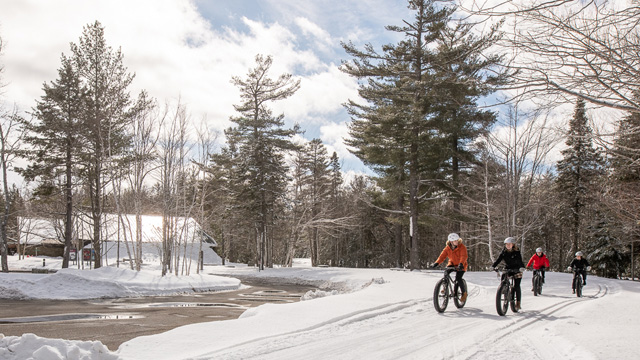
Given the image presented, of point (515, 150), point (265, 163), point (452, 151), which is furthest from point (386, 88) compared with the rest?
point (265, 163)

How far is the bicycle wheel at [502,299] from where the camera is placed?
959 centimetres

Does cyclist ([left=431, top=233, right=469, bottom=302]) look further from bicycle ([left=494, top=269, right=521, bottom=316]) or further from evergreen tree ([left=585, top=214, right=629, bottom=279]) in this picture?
evergreen tree ([left=585, top=214, right=629, bottom=279])

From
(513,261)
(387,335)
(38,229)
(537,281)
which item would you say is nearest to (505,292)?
(513,261)

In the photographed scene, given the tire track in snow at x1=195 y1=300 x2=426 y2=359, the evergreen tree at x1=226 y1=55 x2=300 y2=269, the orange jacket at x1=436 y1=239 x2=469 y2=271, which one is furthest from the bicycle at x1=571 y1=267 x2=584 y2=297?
the evergreen tree at x1=226 y1=55 x2=300 y2=269

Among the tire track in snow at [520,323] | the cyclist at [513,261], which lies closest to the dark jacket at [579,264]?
the tire track in snow at [520,323]

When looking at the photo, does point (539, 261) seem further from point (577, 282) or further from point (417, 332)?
point (417, 332)

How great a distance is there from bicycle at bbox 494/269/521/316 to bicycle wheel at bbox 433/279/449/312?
1.12 metres

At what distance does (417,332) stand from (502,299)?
126 inches

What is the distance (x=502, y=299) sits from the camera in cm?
989

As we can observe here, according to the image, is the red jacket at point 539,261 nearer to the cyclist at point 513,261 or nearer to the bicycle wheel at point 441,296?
the cyclist at point 513,261

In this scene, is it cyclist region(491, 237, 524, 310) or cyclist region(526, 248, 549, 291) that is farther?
cyclist region(526, 248, 549, 291)

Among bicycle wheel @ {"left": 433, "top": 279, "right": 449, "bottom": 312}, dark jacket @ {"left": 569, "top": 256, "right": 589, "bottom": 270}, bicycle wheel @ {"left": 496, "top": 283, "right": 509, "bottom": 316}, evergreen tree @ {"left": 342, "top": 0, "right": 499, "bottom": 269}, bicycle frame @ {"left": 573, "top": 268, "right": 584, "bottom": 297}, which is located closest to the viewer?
bicycle wheel @ {"left": 496, "top": 283, "right": 509, "bottom": 316}

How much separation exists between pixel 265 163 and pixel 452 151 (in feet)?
48.7

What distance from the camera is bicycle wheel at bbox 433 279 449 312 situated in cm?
989
